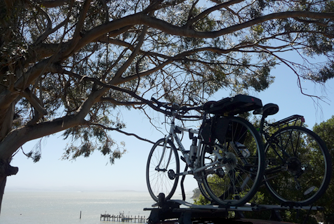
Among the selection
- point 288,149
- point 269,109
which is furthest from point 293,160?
point 269,109

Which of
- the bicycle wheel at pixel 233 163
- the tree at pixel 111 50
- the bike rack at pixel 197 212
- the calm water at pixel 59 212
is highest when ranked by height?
the tree at pixel 111 50

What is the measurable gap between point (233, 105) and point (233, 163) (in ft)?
1.53

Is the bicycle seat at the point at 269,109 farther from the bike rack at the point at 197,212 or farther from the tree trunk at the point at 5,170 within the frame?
the tree trunk at the point at 5,170

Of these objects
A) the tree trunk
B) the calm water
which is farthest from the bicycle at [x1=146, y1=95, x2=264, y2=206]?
the calm water

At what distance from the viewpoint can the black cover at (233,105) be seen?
265 centimetres

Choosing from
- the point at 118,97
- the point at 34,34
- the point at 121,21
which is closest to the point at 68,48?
the point at 121,21

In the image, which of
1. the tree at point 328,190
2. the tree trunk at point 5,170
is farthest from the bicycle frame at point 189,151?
the tree at point 328,190

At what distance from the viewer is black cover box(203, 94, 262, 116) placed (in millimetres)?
2646

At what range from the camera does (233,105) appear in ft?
9.07

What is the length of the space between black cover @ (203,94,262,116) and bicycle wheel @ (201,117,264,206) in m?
0.10

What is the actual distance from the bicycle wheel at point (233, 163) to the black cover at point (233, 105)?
10cm

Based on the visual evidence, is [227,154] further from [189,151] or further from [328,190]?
[328,190]

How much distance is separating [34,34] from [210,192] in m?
4.94

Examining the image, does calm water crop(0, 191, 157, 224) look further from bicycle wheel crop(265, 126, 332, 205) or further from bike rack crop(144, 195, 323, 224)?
bicycle wheel crop(265, 126, 332, 205)
